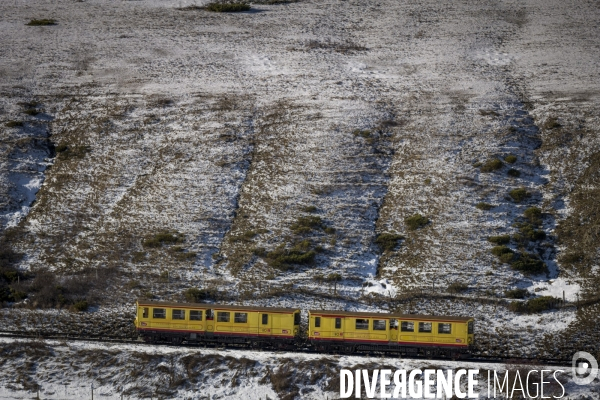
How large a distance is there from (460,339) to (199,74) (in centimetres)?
5167

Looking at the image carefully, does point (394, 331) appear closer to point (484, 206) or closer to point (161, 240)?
point (484, 206)

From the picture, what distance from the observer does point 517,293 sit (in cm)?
4469

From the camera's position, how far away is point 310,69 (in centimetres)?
8050

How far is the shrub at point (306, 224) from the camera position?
51688 millimetres

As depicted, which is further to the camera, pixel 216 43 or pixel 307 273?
pixel 216 43

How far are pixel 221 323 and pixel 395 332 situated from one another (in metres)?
9.09

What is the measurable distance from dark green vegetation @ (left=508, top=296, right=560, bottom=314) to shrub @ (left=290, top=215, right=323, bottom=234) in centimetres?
1518

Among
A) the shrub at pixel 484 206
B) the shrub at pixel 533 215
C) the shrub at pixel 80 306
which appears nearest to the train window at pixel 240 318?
the shrub at pixel 80 306

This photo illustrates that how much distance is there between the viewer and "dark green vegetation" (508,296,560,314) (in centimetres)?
4297

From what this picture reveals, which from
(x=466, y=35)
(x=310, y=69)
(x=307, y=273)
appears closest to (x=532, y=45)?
(x=466, y=35)

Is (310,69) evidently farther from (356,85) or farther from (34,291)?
(34,291)

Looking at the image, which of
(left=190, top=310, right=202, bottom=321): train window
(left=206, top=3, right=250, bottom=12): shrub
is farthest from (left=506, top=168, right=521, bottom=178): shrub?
(left=206, top=3, right=250, bottom=12): shrub

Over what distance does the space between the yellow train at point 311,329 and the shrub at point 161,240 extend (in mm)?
12803

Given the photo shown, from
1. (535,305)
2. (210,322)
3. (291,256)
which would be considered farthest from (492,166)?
(210,322)
